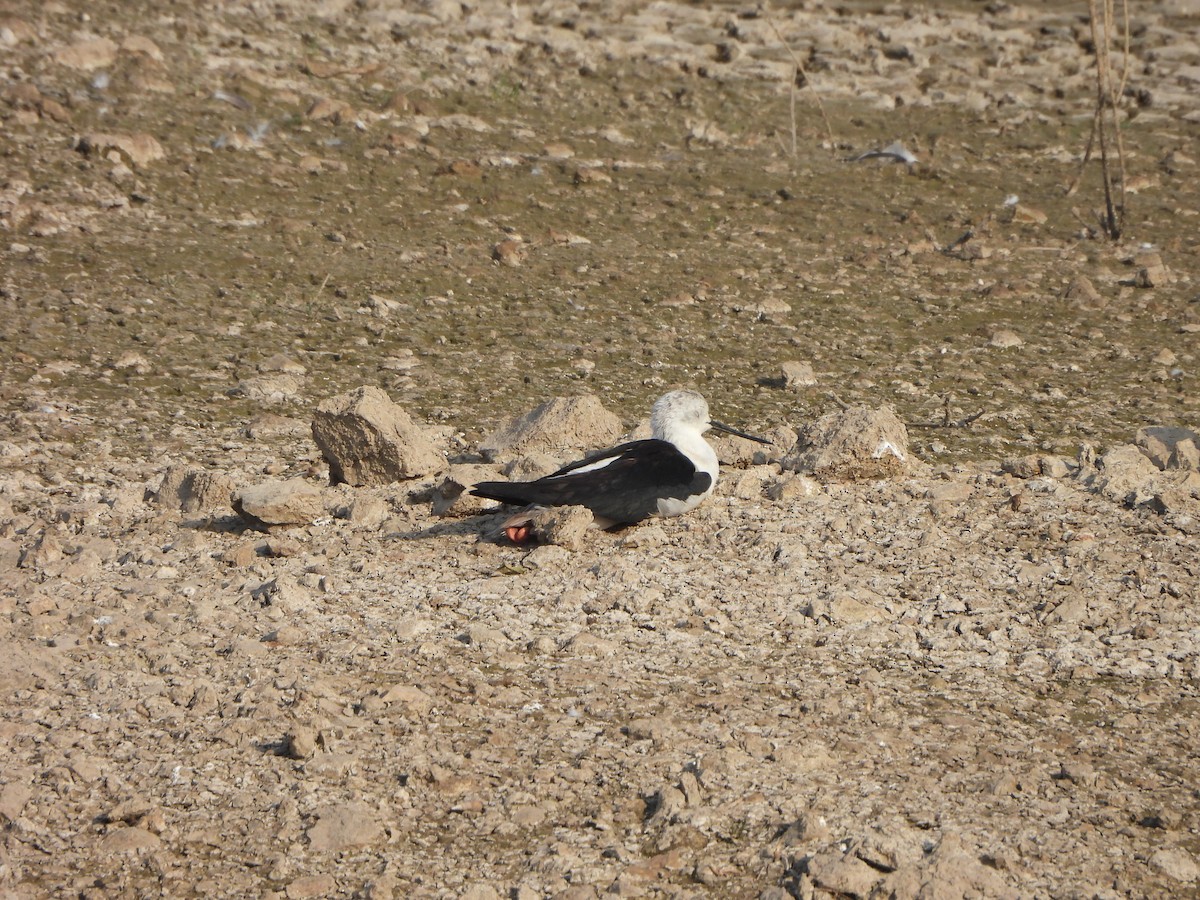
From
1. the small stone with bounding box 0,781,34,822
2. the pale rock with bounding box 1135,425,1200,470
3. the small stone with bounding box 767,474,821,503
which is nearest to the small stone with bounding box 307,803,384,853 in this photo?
the small stone with bounding box 0,781,34,822

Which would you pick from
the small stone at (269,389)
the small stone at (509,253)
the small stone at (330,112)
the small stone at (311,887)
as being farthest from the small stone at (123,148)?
the small stone at (311,887)

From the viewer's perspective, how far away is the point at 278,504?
16.8ft

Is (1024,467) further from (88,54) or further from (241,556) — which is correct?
(88,54)

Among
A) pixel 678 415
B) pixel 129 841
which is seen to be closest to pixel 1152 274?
pixel 678 415

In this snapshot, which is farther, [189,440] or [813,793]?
[189,440]

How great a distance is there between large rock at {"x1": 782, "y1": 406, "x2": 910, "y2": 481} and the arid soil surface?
2.6 inches

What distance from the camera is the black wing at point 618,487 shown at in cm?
503

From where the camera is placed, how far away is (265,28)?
11000 mm

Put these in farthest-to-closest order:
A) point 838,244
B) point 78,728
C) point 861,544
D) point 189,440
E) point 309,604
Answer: point 838,244 < point 189,440 < point 861,544 < point 309,604 < point 78,728

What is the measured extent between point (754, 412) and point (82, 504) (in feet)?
9.59

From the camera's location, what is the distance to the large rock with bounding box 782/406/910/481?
17.9 feet

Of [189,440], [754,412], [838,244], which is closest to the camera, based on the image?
[189,440]

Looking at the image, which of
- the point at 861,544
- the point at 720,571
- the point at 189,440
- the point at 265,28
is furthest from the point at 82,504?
the point at 265,28

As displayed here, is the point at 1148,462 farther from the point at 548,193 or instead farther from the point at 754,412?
the point at 548,193
